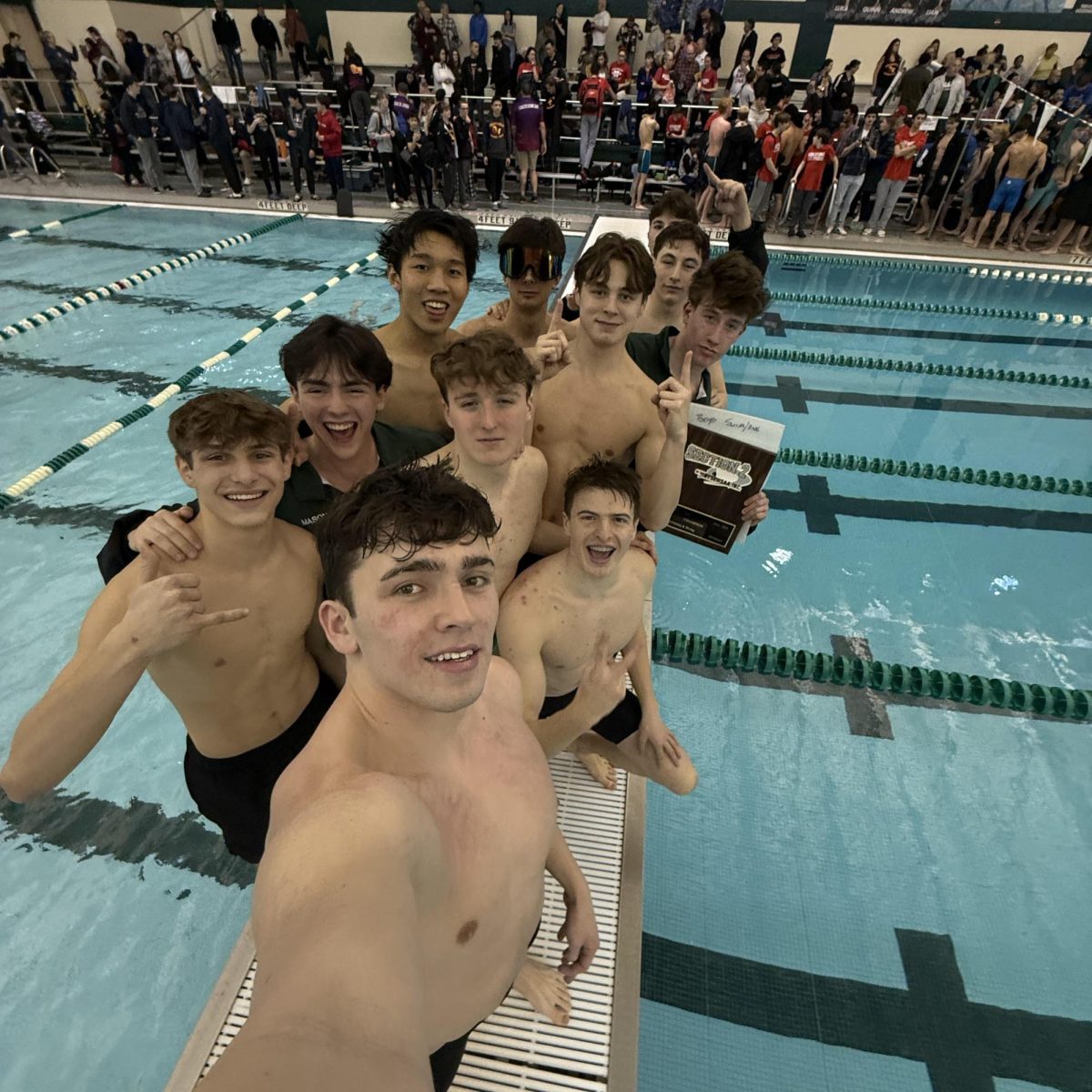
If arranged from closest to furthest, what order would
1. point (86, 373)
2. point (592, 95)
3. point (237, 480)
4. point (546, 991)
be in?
point (237, 480) → point (546, 991) → point (86, 373) → point (592, 95)

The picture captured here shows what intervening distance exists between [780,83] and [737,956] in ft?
45.2

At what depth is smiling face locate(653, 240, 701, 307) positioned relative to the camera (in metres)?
2.83

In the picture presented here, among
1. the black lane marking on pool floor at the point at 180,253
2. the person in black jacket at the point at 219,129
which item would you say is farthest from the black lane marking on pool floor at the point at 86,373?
the person in black jacket at the point at 219,129

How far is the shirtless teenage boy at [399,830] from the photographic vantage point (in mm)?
664

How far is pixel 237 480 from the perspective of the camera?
1.42 meters

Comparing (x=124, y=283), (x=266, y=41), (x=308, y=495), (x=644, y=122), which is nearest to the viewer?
(x=308, y=495)

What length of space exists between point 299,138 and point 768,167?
25.5 feet

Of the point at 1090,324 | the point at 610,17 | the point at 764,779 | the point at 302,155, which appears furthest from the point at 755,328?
the point at 610,17

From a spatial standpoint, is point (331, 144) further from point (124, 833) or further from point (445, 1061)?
point (445, 1061)

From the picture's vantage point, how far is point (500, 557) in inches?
70.0

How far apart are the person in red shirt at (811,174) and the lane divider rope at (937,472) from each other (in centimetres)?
663

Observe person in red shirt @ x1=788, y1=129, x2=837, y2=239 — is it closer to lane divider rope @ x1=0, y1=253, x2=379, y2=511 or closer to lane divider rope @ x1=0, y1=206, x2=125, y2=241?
lane divider rope @ x1=0, y1=253, x2=379, y2=511

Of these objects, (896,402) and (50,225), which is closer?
(896,402)

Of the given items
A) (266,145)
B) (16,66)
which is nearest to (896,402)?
(266,145)
